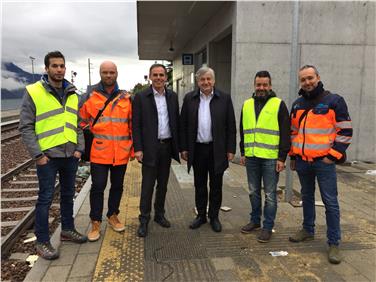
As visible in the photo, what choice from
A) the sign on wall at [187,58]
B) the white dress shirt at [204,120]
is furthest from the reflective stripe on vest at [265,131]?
the sign on wall at [187,58]

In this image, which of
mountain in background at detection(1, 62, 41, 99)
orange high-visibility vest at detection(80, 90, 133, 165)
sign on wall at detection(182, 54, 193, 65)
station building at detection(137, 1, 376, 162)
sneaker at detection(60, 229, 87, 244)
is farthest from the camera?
mountain in background at detection(1, 62, 41, 99)

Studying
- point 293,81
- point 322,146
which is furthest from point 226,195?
point 322,146

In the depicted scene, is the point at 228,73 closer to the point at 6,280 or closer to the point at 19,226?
the point at 19,226

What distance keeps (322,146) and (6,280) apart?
3641 millimetres

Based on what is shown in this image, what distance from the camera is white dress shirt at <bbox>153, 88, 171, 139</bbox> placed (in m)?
4.34

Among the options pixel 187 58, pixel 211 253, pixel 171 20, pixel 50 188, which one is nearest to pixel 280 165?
pixel 211 253

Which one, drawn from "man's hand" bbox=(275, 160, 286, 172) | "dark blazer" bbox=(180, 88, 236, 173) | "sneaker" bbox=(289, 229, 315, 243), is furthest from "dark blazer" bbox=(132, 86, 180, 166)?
"sneaker" bbox=(289, 229, 315, 243)

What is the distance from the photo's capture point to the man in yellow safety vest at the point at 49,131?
3.57 meters

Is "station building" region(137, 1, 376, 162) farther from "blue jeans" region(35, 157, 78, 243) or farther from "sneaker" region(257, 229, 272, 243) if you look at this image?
"blue jeans" region(35, 157, 78, 243)

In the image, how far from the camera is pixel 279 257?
381 cm

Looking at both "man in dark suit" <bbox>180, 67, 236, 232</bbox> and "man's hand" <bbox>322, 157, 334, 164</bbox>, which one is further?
"man in dark suit" <bbox>180, 67, 236, 232</bbox>

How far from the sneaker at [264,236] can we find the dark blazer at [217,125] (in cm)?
92

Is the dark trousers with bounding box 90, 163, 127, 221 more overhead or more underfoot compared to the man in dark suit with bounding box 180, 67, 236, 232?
more underfoot

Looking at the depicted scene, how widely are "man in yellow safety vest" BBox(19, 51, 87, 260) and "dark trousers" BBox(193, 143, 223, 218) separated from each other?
1.49 m
